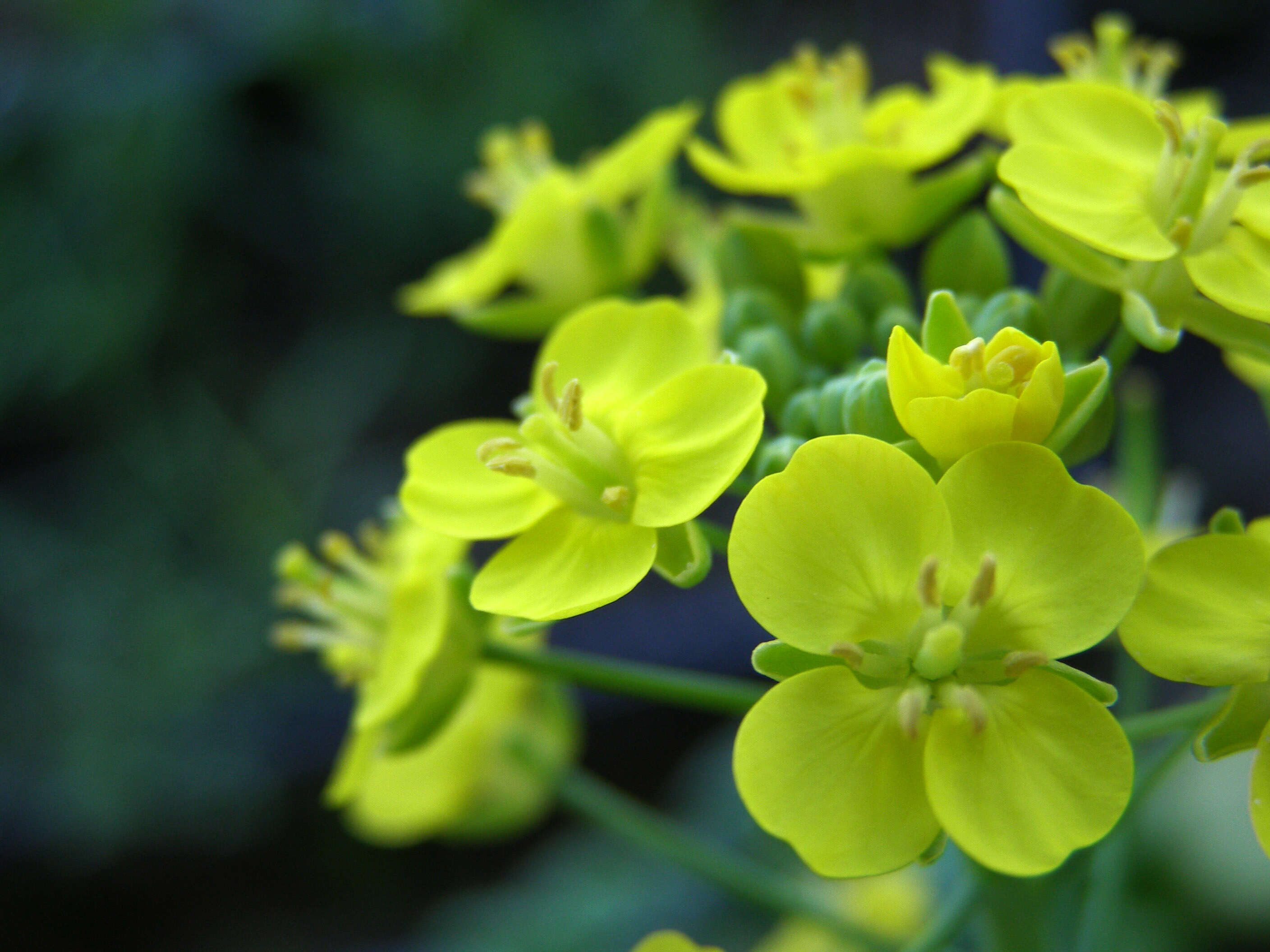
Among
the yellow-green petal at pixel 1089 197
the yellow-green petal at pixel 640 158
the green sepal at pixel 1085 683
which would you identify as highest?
the yellow-green petal at pixel 640 158

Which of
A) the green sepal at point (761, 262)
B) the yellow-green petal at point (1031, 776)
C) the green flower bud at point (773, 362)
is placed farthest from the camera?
the green sepal at point (761, 262)

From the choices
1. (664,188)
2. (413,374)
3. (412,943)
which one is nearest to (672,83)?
(413,374)

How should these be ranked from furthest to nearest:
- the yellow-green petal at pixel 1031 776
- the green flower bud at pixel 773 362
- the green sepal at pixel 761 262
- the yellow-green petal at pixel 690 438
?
the green sepal at pixel 761 262, the green flower bud at pixel 773 362, the yellow-green petal at pixel 690 438, the yellow-green petal at pixel 1031 776

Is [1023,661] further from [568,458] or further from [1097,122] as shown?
[1097,122]

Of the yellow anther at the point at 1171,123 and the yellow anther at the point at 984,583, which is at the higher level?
the yellow anther at the point at 1171,123

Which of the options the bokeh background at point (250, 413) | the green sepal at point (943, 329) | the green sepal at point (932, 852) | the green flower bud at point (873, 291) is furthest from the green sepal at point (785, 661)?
the bokeh background at point (250, 413)

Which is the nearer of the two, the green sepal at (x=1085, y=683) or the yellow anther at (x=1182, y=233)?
the green sepal at (x=1085, y=683)

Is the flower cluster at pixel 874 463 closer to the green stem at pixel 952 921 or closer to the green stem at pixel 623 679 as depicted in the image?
the green stem at pixel 623 679

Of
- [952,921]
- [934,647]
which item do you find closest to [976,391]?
[934,647]
